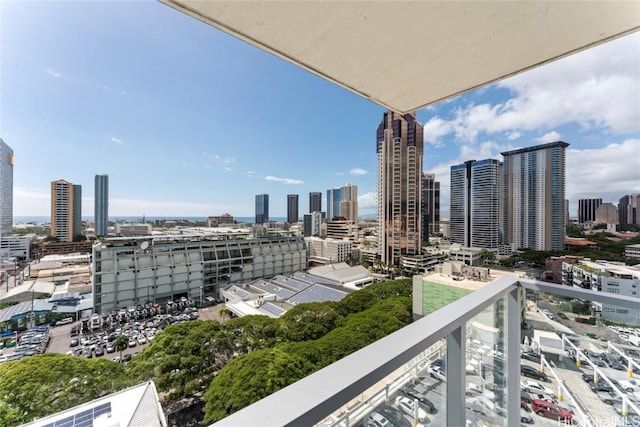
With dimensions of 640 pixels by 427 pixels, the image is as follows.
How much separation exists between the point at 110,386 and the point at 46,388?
38.6 inches

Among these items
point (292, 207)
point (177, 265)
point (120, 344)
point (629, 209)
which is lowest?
point (120, 344)

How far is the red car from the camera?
92 centimetres

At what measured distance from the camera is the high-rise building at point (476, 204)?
17156 millimetres

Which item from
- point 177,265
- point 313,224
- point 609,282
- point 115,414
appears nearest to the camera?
point 115,414

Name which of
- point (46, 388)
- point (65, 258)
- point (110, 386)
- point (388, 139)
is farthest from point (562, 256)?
point (65, 258)

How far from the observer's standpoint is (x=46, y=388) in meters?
4.64

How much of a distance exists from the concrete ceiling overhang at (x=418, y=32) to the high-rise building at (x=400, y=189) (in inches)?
722

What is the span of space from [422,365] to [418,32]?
881 millimetres

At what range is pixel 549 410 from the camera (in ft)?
3.12

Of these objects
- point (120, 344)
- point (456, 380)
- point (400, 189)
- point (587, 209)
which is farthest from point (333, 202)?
point (456, 380)

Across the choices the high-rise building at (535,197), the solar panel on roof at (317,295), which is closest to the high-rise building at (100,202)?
the solar panel on roof at (317,295)

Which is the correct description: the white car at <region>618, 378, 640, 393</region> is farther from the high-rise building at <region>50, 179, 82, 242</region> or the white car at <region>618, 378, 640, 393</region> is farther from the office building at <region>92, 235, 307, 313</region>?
the high-rise building at <region>50, 179, 82, 242</region>

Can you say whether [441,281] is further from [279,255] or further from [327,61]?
[279,255]

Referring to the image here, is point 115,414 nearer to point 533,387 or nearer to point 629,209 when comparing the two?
point 533,387
